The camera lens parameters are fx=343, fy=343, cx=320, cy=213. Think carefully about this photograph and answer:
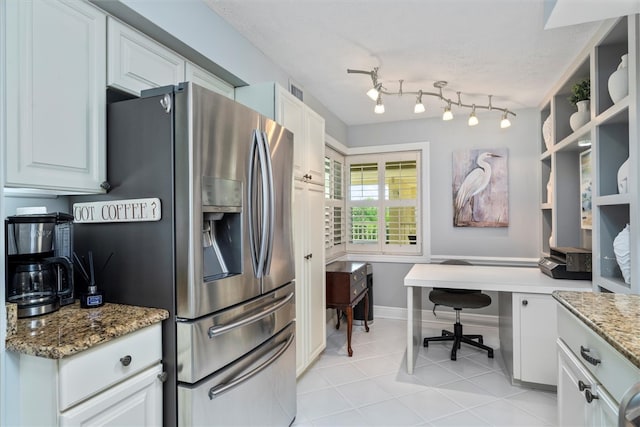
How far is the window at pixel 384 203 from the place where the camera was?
428 centimetres

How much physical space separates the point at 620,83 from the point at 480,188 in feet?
6.83

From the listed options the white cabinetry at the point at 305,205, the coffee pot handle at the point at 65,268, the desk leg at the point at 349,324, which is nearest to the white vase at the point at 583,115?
the white cabinetry at the point at 305,205

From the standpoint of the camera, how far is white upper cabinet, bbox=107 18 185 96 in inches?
59.3

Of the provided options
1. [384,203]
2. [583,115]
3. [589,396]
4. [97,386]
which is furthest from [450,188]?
[97,386]

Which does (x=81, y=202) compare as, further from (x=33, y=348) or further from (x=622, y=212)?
(x=622, y=212)

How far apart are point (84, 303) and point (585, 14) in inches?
89.6

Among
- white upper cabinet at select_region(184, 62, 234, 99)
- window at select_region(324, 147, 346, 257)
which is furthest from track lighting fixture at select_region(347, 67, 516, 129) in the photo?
window at select_region(324, 147, 346, 257)

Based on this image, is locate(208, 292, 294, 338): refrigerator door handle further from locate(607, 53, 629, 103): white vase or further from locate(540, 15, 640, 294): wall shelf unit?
locate(607, 53, 629, 103): white vase

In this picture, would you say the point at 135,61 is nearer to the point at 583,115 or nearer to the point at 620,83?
the point at 620,83

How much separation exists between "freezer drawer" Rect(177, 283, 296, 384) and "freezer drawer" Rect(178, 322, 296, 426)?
1.8 inches

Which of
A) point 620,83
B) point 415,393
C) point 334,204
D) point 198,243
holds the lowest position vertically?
point 415,393

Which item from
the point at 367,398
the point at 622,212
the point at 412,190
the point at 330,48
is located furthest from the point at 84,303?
the point at 412,190

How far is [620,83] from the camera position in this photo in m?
1.90

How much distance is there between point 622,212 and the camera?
7.09 feet
